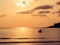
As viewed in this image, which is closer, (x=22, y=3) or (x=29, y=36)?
(x=29, y=36)

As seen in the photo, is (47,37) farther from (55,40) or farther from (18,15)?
(18,15)

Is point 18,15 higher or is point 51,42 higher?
point 18,15

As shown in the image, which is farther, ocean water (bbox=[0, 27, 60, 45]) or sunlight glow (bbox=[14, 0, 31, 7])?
sunlight glow (bbox=[14, 0, 31, 7])

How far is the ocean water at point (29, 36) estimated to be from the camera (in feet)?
3.41

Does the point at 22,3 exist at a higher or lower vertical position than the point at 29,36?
higher

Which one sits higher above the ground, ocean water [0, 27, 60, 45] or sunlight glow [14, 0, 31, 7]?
sunlight glow [14, 0, 31, 7]

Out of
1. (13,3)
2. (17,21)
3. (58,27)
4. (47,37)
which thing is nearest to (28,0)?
(13,3)

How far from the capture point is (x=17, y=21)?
1.39 meters

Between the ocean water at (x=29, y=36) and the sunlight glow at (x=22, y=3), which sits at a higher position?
the sunlight glow at (x=22, y=3)

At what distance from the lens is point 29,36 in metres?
1.12

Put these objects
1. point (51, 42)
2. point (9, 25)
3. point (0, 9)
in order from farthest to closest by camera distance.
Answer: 1. point (0, 9)
2. point (9, 25)
3. point (51, 42)

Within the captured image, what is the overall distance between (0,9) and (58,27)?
55 cm

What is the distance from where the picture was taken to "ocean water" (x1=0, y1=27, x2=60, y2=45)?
3.41 ft

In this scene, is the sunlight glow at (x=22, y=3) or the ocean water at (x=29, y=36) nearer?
the ocean water at (x=29, y=36)
